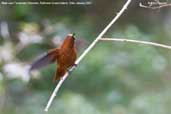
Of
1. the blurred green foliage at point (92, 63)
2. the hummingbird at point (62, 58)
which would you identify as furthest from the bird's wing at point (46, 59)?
the blurred green foliage at point (92, 63)

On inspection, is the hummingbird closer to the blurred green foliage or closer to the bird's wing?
the bird's wing

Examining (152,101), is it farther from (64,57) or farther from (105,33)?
(64,57)

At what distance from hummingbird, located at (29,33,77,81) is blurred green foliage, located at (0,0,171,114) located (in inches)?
6.8

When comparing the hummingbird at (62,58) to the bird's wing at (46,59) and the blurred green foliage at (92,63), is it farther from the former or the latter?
the blurred green foliage at (92,63)

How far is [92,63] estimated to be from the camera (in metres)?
1.43

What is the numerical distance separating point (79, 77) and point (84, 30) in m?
0.11

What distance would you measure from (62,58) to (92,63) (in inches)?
10.2

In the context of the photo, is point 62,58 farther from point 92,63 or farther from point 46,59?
point 92,63

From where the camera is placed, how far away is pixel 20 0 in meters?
1.32

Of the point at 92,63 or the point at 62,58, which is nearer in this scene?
the point at 62,58

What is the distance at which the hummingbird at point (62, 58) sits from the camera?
3.79ft

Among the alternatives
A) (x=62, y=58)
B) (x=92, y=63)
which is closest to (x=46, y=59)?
(x=62, y=58)

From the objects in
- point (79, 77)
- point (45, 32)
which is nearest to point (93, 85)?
point (79, 77)

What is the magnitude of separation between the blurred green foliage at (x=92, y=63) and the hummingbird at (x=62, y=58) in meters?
0.17
